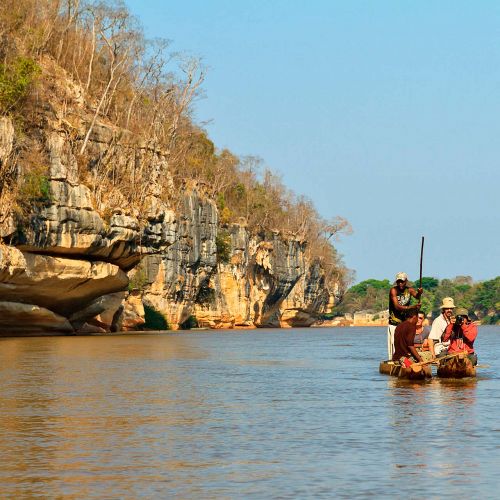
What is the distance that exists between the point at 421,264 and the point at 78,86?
1492 inches

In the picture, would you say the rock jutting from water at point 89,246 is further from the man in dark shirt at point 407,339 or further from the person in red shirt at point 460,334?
the man in dark shirt at point 407,339

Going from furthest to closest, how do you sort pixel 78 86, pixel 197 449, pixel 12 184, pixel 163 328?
pixel 163 328 < pixel 78 86 < pixel 12 184 < pixel 197 449

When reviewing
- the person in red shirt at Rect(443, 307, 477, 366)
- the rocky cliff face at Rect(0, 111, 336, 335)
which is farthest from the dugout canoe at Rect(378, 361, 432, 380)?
the rocky cliff face at Rect(0, 111, 336, 335)

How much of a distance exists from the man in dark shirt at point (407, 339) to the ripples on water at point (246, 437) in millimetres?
657

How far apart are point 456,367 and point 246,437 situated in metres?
9.73

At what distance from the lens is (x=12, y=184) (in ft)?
154

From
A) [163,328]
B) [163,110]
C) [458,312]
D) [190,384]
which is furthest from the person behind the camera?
[163,328]

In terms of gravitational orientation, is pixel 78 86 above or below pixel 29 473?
above

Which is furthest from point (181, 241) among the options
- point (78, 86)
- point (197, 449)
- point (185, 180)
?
point (197, 449)

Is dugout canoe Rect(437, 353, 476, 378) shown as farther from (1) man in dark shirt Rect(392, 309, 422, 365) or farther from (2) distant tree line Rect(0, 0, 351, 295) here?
(2) distant tree line Rect(0, 0, 351, 295)

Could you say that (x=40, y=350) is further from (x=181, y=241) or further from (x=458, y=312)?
(x=181, y=241)

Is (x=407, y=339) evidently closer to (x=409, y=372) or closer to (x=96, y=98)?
(x=409, y=372)

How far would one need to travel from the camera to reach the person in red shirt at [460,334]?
21.4 meters

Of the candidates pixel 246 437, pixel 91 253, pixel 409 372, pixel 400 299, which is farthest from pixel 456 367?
pixel 91 253
